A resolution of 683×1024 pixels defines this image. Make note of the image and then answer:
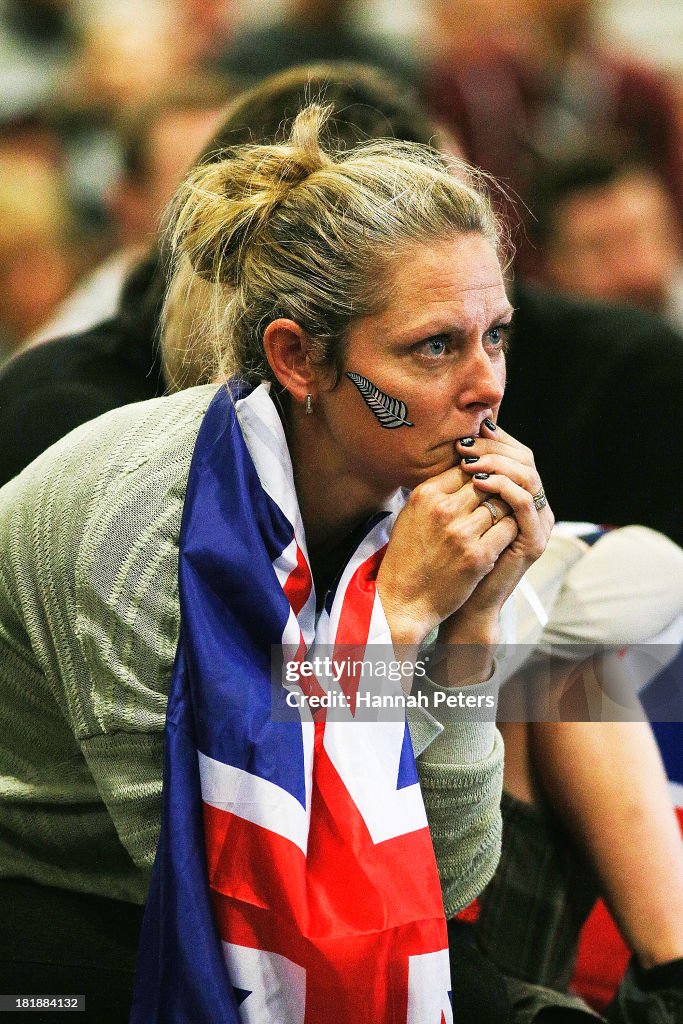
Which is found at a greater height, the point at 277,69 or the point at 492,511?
the point at 277,69

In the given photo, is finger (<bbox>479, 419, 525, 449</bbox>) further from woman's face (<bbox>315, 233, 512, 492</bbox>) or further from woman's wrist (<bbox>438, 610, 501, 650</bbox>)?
woman's wrist (<bbox>438, 610, 501, 650</bbox>)

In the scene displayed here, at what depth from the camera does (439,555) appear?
46.9 inches

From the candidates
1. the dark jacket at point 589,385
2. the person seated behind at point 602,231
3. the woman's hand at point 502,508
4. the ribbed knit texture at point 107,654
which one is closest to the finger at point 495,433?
the woman's hand at point 502,508

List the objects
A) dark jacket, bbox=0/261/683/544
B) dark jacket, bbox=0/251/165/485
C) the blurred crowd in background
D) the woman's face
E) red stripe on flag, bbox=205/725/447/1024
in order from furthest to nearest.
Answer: the blurred crowd in background
dark jacket, bbox=0/261/683/544
dark jacket, bbox=0/251/165/485
the woman's face
red stripe on flag, bbox=205/725/447/1024

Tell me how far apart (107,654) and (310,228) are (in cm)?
46

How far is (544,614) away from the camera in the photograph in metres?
1.43

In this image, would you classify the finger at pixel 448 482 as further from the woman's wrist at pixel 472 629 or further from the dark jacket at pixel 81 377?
the dark jacket at pixel 81 377

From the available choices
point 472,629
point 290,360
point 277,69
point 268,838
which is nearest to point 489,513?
point 472,629

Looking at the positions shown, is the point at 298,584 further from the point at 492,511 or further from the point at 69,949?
the point at 69,949

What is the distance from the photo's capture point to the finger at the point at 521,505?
1197 mm

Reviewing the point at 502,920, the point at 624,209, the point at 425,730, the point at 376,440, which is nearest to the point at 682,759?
the point at 502,920

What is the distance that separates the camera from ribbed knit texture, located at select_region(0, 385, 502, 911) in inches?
47.1

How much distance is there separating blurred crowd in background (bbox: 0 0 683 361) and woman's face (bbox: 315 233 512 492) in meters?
1.26

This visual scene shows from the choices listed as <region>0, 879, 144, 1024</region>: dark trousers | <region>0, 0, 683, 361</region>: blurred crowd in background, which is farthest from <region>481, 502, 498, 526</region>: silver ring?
<region>0, 0, 683, 361</region>: blurred crowd in background
